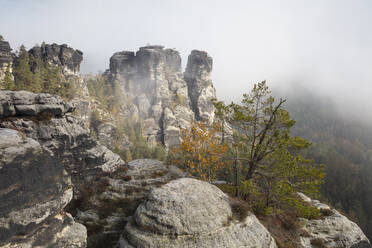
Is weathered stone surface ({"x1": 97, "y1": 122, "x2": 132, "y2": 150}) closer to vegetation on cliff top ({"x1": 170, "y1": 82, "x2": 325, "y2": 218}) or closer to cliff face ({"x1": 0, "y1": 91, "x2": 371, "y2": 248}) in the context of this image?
cliff face ({"x1": 0, "y1": 91, "x2": 371, "y2": 248})

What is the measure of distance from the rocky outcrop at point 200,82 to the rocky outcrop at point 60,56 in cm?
7346

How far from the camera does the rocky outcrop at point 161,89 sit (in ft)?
372

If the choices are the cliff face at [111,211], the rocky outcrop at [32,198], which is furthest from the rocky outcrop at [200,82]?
the rocky outcrop at [32,198]

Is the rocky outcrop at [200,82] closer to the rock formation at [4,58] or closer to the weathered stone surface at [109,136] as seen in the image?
the weathered stone surface at [109,136]

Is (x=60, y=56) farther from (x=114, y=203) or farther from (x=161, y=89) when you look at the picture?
(x=114, y=203)

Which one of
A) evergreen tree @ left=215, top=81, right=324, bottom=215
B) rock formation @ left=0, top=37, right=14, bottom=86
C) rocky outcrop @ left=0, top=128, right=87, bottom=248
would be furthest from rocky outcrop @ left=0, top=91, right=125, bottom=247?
rock formation @ left=0, top=37, right=14, bottom=86

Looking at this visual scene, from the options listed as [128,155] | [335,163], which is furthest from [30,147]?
[335,163]

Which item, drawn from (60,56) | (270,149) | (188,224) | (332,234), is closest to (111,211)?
(188,224)

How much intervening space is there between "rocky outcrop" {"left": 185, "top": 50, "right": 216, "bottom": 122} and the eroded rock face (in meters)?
115

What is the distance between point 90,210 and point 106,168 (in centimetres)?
2096

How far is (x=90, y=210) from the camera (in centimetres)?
1577

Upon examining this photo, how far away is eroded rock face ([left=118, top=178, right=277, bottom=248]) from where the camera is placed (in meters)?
10.1

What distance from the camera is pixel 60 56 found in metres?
104

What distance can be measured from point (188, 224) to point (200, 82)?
415 feet
